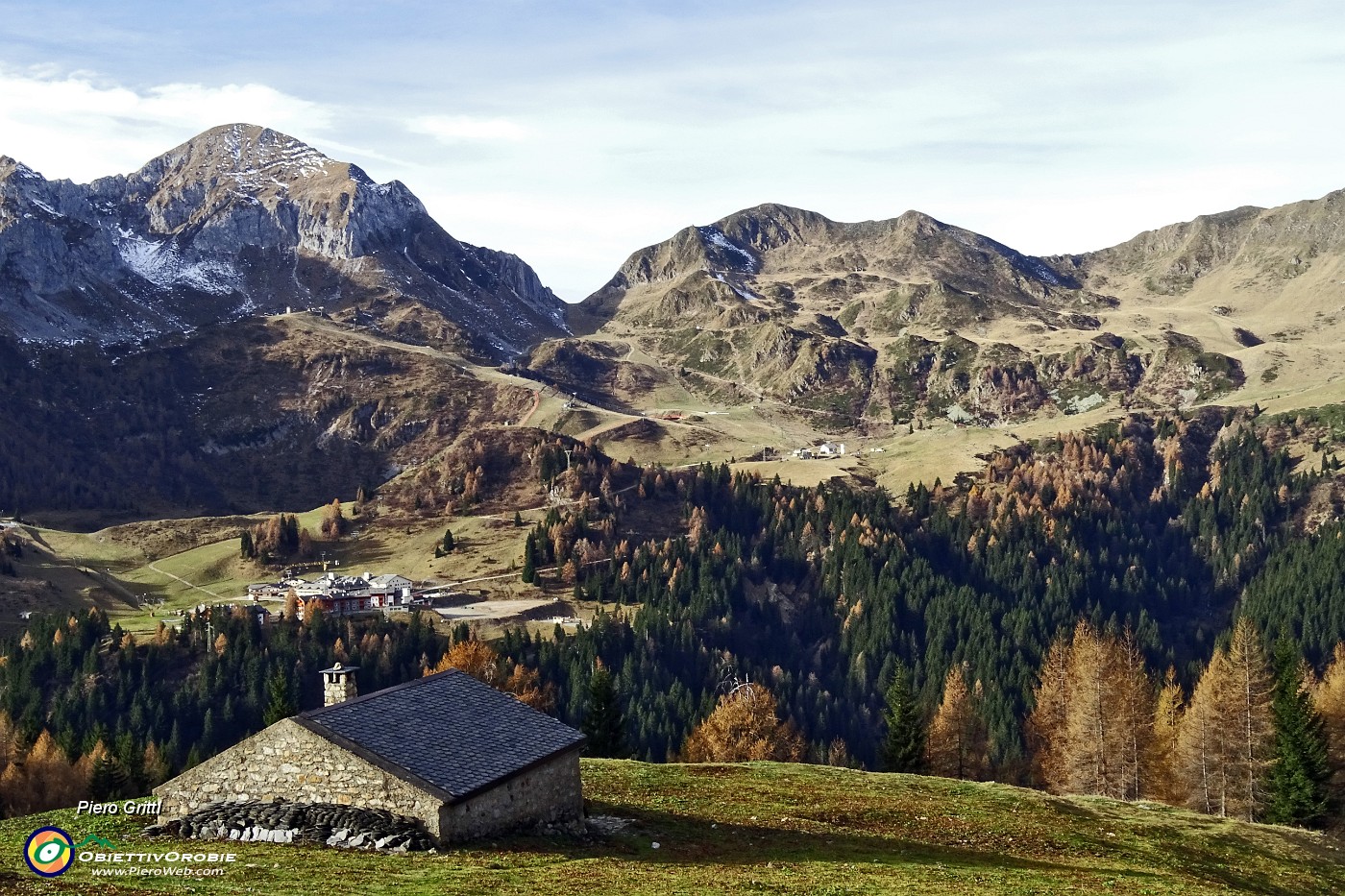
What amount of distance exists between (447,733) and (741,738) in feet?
218

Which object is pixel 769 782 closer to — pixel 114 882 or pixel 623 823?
pixel 623 823

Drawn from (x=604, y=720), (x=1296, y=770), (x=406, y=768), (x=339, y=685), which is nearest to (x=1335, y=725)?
(x=1296, y=770)

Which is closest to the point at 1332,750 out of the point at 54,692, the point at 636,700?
the point at 636,700

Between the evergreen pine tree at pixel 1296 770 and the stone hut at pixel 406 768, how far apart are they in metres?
61.4

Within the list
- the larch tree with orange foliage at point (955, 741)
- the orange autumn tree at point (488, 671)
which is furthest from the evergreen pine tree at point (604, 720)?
the larch tree with orange foliage at point (955, 741)

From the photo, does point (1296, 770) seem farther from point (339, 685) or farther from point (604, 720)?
point (339, 685)

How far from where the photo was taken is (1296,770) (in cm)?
8431

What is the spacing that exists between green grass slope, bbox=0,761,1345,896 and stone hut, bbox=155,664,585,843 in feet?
5.41

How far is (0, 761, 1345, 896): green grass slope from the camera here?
36.5 meters

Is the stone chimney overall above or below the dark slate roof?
below

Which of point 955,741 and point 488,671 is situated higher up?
point 955,741

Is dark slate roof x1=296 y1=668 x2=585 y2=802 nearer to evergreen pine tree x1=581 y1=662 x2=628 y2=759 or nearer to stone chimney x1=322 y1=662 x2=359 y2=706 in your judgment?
stone chimney x1=322 y1=662 x2=359 y2=706

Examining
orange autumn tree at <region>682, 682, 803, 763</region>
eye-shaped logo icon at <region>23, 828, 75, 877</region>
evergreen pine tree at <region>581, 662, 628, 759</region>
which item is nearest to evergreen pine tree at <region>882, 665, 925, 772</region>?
orange autumn tree at <region>682, 682, 803, 763</region>

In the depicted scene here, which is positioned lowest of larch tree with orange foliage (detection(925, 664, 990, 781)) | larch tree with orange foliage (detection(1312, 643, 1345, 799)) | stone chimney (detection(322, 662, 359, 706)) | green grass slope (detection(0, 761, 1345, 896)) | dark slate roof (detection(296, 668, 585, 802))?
larch tree with orange foliage (detection(925, 664, 990, 781))
